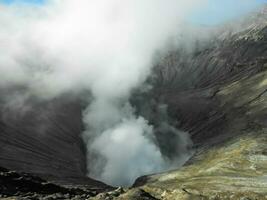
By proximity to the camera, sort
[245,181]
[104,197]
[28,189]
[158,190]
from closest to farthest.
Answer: [104,197]
[28,189]
[158,190]
[245,181]

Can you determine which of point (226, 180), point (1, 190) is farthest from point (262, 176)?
point (1, 190)

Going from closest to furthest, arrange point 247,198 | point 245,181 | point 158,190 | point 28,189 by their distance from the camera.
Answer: point 28,189
point 247,198
point 158,190
point 245,181


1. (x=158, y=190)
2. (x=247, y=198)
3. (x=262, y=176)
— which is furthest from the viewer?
(x=262, y=176)

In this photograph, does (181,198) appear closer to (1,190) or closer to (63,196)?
(63,196)

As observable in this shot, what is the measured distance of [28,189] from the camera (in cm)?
11606

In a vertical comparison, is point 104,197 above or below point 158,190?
below

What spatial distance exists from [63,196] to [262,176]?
107186mm

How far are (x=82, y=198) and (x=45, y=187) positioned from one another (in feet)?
70.7

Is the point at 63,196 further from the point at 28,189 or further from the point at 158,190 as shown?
the point at 158,190

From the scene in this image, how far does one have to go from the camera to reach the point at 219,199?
129 metres

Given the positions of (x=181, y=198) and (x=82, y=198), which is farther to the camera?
(x=181, y=198)

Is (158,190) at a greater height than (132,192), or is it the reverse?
(158,190)

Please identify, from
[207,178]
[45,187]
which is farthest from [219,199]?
[207,178]

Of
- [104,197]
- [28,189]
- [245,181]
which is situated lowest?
[104,197]
